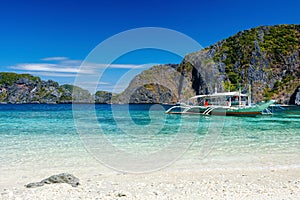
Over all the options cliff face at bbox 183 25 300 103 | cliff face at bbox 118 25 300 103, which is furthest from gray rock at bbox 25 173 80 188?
cliff face at bbox 183 25 300 103

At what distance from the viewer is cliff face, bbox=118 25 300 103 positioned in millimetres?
145875

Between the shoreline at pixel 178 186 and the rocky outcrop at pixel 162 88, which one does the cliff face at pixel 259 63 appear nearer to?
the rocky outcrop at pixel 162 88

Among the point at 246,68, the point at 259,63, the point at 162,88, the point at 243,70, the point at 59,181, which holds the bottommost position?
the point at 59,181

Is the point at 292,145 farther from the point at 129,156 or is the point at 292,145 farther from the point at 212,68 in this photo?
the point at 212,68

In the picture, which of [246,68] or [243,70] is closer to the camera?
[246,68]

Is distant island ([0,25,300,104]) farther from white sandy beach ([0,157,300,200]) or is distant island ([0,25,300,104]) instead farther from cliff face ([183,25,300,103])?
white sandy beach ([0,157,300,200])

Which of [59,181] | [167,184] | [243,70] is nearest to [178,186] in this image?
[167,184]

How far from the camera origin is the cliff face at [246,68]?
146m

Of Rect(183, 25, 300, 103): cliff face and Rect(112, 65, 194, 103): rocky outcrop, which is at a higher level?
Rect(183, 25, 300, 103): cliff face

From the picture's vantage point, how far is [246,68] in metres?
158

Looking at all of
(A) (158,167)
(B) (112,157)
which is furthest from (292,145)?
(B) (112,157)

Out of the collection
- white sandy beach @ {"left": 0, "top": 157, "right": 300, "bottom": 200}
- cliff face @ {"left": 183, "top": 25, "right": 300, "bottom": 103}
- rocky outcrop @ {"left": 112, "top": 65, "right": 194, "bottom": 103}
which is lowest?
white sandy beach @ {"left": 0, "top": 157, "right": 300, "bottom": 200}

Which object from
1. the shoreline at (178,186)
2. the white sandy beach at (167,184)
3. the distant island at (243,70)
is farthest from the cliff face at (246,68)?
the shoreline at (178,186)

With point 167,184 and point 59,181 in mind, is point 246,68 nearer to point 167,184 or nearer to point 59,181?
point 167,184
